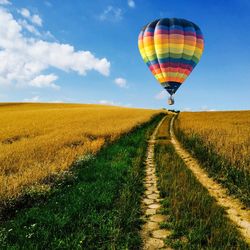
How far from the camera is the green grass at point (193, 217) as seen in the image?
18.5ft

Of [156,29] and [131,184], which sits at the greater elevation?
[156,29]

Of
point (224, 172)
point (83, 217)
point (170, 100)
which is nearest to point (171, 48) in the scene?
point (170, 100)

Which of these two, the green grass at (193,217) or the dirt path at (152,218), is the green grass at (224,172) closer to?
the green grass at (193,217)

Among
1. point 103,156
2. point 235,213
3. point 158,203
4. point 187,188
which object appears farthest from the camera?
point 103,156

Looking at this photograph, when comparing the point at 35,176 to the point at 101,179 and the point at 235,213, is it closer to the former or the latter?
the point at 101,179

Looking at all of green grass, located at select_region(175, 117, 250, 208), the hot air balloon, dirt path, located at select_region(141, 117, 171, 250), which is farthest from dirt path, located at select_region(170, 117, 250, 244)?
the hot air balloon

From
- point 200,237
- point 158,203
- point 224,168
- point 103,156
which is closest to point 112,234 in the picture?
point 200,237

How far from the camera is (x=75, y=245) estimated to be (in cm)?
548

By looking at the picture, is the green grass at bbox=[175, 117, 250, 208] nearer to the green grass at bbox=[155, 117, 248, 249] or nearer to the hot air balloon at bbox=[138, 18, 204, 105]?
the green grass at bbox=[155, 117, 248, 249]

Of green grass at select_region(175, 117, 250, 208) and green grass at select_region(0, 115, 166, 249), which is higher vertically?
green grass at select_region(175, 117, 250, 208)

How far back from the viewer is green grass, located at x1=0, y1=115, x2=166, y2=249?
5629 mm

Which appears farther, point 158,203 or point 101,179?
point 101,179

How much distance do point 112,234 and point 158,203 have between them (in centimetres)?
216

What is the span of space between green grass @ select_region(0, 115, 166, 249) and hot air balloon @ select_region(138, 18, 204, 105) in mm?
28251
